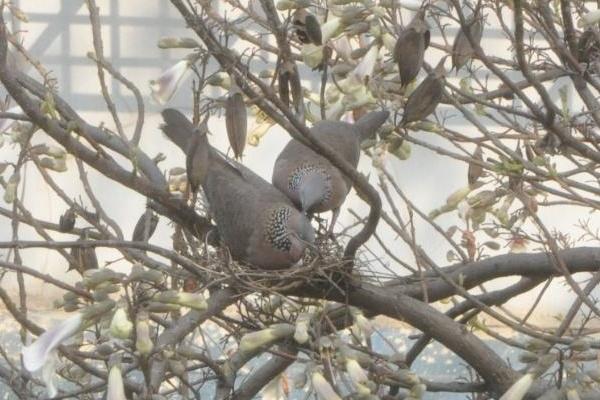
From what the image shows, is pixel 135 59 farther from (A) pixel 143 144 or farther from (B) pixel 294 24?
(B) pixel 294 24

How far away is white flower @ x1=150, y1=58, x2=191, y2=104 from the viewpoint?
1.74 meters

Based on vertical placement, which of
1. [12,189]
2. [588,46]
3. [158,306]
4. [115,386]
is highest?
[588,46]

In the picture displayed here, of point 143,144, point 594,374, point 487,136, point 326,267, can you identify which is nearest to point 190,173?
point 326,267

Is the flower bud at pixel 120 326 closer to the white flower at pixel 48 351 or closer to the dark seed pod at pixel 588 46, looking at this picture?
the white flower at pixel 48 351

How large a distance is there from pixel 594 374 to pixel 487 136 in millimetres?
398

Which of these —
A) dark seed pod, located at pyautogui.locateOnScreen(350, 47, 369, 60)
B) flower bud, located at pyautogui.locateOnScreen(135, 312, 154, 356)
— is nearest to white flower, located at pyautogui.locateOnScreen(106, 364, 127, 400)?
flower bud, located at pyautogui.locateOnScreen(135, 312, 154, 356)

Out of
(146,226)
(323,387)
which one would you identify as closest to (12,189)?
(146,226)

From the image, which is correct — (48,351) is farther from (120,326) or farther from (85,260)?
(85,260)

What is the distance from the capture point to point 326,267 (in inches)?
67.1

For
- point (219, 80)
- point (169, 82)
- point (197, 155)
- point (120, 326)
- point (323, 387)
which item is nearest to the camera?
point (120, 326)

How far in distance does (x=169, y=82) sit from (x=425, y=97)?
0.38 m

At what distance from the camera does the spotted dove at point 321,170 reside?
6.56 ft

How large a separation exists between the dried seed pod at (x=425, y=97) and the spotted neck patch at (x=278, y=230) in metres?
0.33

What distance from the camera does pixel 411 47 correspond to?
158cm
